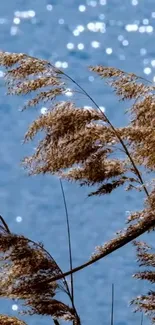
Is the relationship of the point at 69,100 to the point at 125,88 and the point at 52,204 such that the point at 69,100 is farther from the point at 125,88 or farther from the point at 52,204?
the point at 52,204

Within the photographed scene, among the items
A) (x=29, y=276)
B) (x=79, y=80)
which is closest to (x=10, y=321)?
(x=29, y=276)

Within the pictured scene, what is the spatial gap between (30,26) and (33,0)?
0.33 metres

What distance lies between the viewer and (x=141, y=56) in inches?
297

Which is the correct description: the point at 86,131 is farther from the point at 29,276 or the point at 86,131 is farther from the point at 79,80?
the point at 79,80

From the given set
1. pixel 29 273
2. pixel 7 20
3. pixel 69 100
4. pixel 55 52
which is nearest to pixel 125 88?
pixel 69 100

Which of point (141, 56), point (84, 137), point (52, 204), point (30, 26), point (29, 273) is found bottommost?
point (29, 273)

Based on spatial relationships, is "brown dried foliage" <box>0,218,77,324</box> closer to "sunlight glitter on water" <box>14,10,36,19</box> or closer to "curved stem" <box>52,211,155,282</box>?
"curved stem" <box>52,211,155,282</box>

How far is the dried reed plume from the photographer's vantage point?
1561 millimetres

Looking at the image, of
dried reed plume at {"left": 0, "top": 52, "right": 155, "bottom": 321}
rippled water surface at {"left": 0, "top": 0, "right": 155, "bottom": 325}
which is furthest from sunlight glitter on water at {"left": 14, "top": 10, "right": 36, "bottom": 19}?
dried reed plume at {"left": 0, "top": 52, "right": 155, "bottom": 321}

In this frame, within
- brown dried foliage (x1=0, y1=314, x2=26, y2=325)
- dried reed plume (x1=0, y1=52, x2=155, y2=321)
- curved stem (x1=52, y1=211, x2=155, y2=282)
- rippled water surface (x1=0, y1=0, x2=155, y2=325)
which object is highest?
rippled water surface (x1=0, y1=0, x2=155, y2=325)

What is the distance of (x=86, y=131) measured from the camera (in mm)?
1605

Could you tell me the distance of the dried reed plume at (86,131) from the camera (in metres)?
1.56

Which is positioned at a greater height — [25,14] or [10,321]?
[25,14]

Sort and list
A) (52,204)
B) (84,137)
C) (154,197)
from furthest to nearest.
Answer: (52,204) < (84,137) < (154,197)
